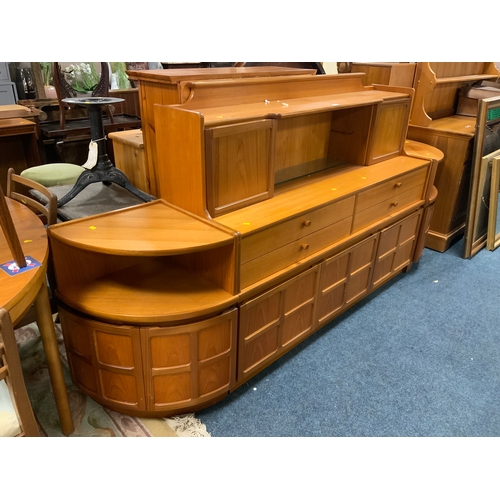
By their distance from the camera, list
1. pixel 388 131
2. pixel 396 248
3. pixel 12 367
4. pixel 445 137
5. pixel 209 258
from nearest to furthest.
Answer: pixel 12 367 < pixel 209 258 < pixel 388 131 < pixel 396 248 < pixel 445 137

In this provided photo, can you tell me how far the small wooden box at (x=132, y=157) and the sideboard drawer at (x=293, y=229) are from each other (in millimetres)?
664

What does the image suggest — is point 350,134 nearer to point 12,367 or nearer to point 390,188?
point 390,188

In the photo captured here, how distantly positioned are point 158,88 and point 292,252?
0.92m

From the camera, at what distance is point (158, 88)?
71.6 inches

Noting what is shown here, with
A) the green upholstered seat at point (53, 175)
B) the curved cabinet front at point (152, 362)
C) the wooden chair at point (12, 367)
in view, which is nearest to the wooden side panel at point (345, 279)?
the curved cabinet front at point (152, 362)

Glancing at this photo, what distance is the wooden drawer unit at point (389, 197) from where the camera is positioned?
234 cm

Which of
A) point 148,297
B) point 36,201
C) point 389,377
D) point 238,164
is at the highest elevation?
point 238,164

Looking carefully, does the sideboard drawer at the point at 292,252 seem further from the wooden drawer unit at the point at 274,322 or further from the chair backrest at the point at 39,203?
the chair backrest at the point at 39,203

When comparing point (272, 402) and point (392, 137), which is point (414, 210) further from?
point (272, 402)

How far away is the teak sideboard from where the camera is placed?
5.39ft

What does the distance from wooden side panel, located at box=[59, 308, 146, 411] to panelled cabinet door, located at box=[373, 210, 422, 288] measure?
62.4 inches

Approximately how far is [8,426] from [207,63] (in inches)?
154

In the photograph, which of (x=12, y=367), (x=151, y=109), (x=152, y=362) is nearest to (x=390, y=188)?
(x=151, y=109)

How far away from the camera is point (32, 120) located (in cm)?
365
